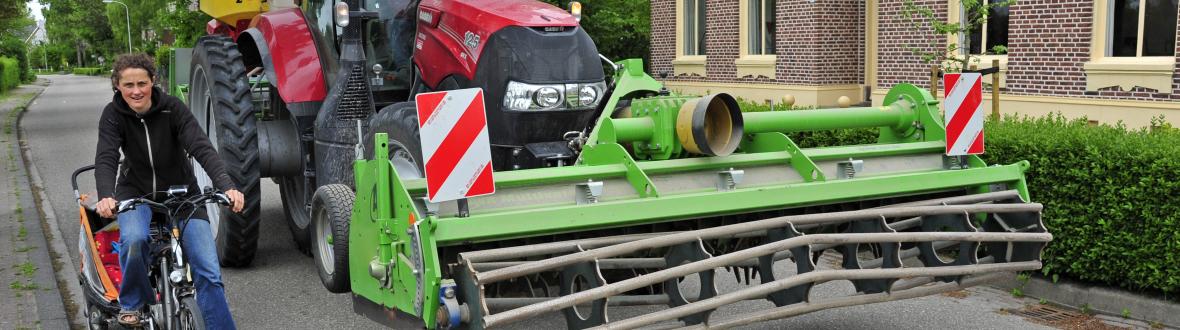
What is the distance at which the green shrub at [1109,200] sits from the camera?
226 inches

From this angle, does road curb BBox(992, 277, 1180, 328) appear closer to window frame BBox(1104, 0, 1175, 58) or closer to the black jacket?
the black jacket

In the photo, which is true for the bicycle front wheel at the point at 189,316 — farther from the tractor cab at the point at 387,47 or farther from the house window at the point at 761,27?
the house window at the point at 761,27

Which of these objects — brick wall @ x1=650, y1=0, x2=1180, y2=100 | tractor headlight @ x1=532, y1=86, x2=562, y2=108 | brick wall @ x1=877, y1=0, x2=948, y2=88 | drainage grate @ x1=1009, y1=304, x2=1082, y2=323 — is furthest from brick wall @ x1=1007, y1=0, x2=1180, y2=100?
tractor headlight @ x1=532, y1=86, x2=562, y2=108

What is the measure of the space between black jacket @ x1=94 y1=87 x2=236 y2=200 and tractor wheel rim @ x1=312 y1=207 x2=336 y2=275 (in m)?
0.85

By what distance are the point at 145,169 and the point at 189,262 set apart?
54 centimetres

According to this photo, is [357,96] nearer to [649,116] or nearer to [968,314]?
[649,116]

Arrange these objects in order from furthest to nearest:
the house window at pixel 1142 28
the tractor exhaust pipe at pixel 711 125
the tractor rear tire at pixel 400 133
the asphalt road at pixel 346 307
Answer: the house window at pixel 1142 28 < the asphalt road at pixel 346 307 < the tractor rear tire at pixel 400 133 < the tractor exhaust pipe at pixel 711 125

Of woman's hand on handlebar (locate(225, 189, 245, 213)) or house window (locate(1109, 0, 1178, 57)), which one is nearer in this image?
woman's hand on handlebar (locate(225, 189, 245, 213))

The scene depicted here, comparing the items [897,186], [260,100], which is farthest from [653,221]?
[260,100]

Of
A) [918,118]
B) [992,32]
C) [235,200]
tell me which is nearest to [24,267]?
[235,200]

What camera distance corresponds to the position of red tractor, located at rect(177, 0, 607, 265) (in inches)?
243

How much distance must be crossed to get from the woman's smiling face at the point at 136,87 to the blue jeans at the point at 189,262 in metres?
0.45

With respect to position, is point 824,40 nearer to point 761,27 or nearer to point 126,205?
point 761,27

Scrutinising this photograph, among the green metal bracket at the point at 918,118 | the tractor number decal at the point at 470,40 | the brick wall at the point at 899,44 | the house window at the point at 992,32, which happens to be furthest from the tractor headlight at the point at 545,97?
the brick wall at the point at 899,44
